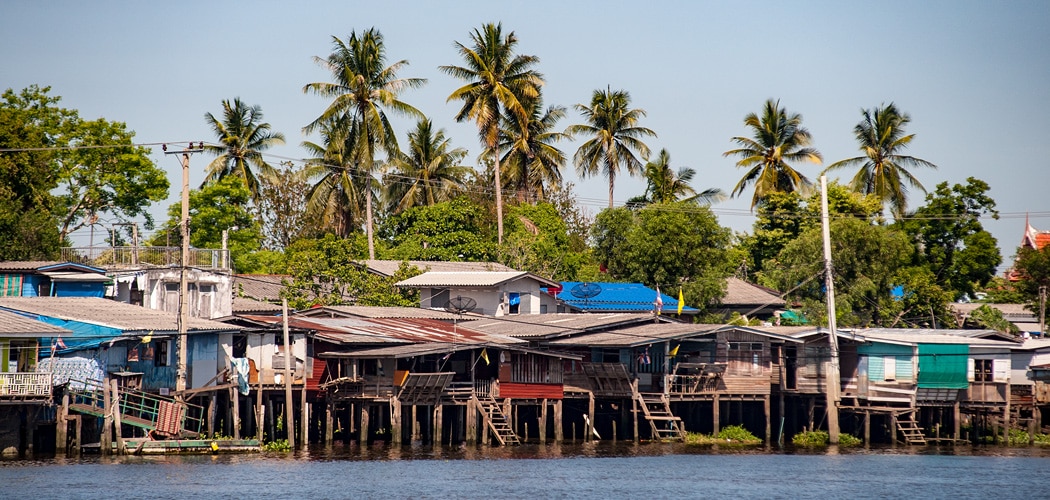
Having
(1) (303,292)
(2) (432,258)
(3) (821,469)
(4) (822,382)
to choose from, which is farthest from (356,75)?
(3) (821,469)

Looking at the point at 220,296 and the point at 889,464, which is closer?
the point at 889,464

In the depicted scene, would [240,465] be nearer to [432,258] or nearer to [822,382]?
[822,382]

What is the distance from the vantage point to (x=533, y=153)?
79688 millimetres

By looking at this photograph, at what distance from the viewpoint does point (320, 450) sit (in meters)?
47.3

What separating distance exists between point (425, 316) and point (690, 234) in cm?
1847

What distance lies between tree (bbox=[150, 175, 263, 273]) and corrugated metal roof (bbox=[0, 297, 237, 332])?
66.4 feet

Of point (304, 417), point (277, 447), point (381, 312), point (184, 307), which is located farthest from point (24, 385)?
point (381, 312)

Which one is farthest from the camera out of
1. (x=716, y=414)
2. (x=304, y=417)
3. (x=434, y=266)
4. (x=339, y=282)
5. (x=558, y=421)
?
(x=434, y=266)

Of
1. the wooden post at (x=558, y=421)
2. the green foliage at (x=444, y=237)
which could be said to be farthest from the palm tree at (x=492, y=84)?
the wooden post at (x=558, y=421)

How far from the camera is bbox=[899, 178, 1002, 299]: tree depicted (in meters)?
75.6

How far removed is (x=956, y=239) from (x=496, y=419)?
38.0 metres

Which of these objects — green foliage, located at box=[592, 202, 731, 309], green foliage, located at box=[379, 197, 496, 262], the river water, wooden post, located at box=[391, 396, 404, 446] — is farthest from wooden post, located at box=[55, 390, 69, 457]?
green foliage, located at box=[592, 202, 731, 309]

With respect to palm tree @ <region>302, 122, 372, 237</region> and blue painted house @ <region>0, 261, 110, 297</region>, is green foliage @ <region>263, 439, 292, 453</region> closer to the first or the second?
blue painted house @ <region>0, 261, 110, 297</region>

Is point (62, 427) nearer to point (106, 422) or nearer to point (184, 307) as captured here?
point (106, 422)
